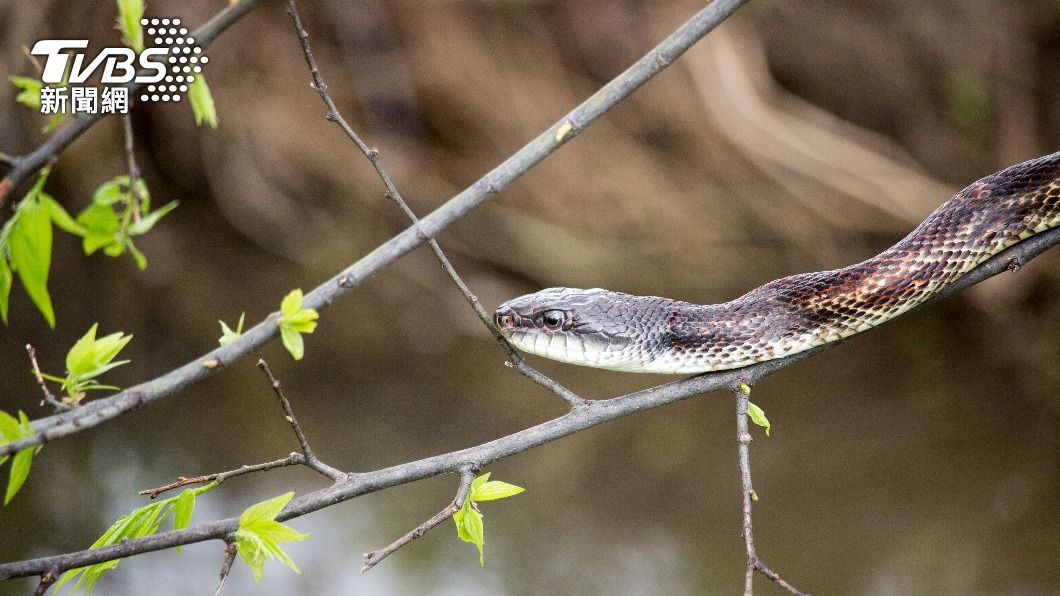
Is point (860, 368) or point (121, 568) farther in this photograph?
point (860, 368)

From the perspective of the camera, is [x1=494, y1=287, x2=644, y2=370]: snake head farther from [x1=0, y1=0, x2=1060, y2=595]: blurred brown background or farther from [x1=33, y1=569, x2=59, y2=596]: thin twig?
[x1=0, y1=0, x2=1060, y2=595]: blurred brown background

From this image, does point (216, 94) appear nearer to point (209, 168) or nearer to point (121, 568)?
point (209, 168)

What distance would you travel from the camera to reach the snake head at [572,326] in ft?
11.9

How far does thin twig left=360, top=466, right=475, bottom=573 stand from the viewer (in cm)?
214

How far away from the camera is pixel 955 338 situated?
9.09 metres

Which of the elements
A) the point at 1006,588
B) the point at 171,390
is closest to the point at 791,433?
the point at 1006,588

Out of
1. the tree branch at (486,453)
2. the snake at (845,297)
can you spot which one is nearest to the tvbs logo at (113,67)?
the tree branch at (486,453)

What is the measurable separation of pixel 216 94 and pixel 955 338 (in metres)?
7.76

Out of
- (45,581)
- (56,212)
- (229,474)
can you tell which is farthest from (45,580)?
(56,212)

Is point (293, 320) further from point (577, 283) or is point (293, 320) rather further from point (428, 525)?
point (577, 283)

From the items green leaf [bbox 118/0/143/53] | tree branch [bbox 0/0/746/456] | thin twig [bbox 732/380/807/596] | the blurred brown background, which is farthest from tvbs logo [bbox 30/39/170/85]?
the blurred brown background

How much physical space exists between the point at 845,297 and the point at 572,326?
1.03 meters

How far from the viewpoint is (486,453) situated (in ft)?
8.04

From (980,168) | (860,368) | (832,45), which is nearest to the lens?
(860,368)
